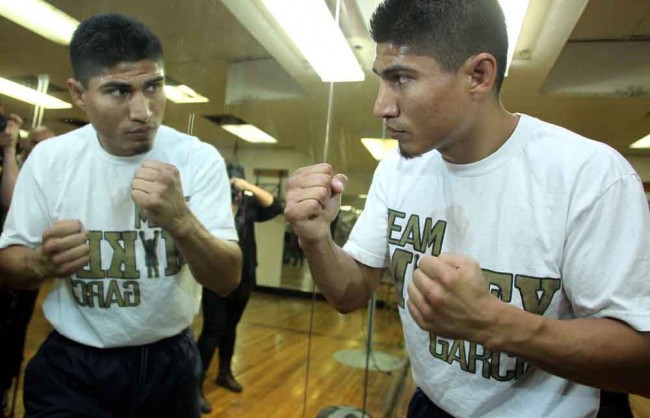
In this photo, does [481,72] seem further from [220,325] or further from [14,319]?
[14,319]

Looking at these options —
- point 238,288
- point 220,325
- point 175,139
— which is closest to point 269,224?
point 238,288

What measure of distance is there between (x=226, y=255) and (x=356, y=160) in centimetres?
73

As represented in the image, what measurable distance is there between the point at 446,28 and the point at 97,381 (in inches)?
37.4

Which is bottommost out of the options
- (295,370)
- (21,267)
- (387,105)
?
(295,370)

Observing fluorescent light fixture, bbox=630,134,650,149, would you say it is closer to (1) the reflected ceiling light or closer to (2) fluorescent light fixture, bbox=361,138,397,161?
(2) fluorescent light fixture, bbox=361,138,397,161

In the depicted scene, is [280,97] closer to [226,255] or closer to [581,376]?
[226,255]

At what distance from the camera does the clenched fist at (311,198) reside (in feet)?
2.17

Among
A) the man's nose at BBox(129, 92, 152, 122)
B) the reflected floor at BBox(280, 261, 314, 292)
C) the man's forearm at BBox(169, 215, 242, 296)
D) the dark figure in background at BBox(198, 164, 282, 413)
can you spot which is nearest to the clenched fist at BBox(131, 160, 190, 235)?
the man's forearm at BBox(169, 215, 242, 296)

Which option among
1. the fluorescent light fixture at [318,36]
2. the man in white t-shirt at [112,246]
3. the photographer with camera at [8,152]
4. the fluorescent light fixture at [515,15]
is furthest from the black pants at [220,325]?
the fluorescent light fixture at [515,15]

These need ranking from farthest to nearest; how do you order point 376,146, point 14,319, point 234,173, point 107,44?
point 376,146, point 234,173, point 14,319, point 107,44

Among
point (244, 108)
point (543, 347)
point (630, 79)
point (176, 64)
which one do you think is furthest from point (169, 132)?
point (630, 79)

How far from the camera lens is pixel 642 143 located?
0.88m

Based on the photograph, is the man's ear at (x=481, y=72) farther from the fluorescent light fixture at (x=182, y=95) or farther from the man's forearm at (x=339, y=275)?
the fluorescent light fixture at (x=182, y=95)

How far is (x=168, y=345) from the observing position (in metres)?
0.89
